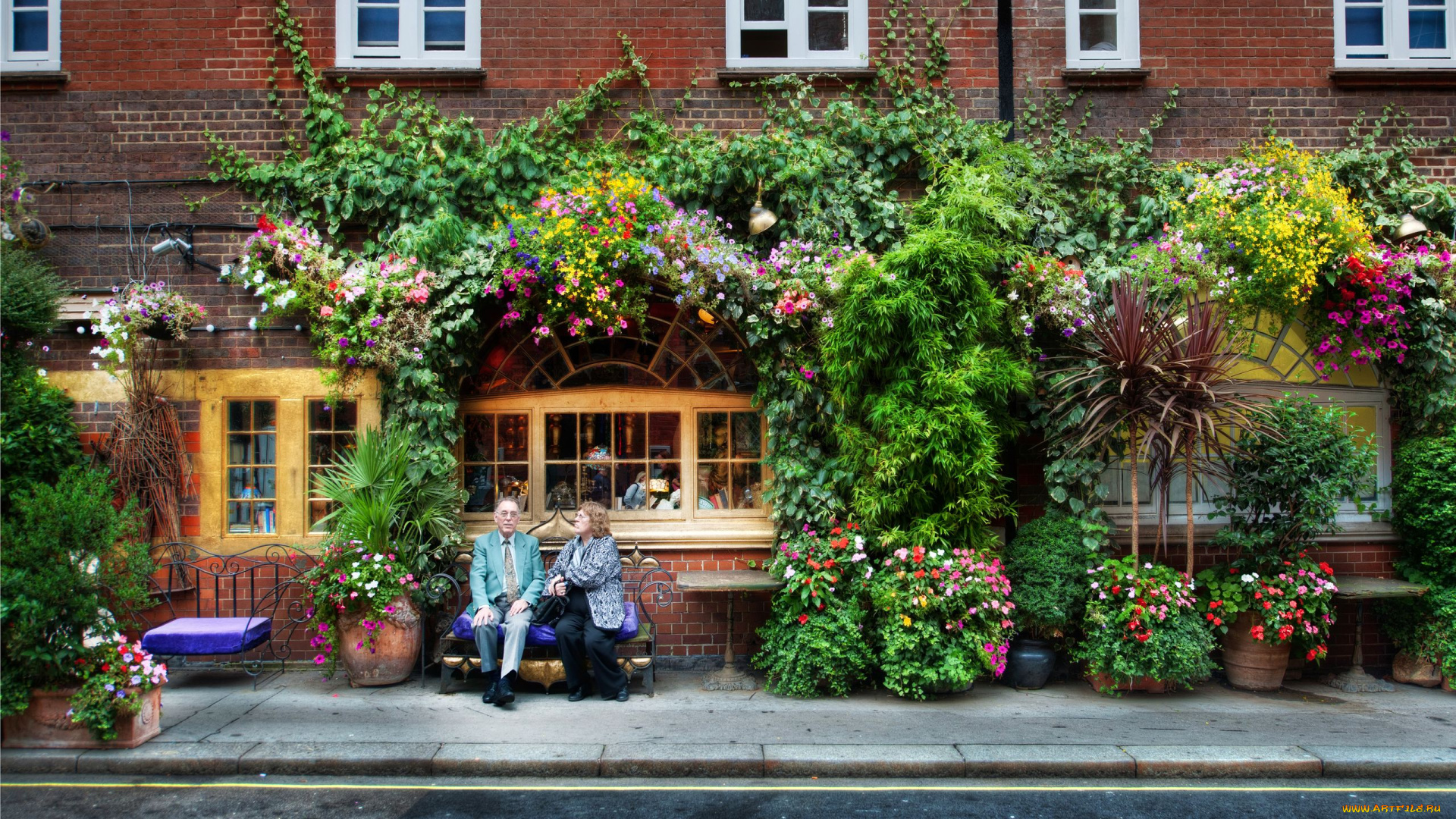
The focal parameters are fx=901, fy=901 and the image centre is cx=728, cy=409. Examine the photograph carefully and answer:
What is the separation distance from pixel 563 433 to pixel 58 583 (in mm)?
3845

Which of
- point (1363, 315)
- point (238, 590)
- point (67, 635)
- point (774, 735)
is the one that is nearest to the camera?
point (67, 635)

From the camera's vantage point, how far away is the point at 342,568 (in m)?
6.93

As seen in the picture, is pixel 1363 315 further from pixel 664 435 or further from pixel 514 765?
pixel 514 765

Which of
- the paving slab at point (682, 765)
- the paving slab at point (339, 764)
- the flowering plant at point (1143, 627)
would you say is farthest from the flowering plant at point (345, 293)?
the flowering plant at point (1143, 627)

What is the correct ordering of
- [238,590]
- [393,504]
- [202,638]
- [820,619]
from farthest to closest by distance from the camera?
1. [238,590]
2. [393,504]
3. [202,638]
4. [820,619]

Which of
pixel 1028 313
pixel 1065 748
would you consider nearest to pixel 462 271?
pixel 1028 313

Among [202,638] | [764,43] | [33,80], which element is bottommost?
[202,638]

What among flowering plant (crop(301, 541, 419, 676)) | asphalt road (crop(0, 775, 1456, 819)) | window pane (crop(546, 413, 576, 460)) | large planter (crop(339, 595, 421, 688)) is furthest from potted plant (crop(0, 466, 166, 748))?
window pane (crop(546, 413, 576, 460))

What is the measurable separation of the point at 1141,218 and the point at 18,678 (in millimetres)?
9045

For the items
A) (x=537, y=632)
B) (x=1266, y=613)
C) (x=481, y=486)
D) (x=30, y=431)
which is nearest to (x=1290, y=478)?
(x=1266, y=613)

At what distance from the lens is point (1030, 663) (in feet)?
23.8

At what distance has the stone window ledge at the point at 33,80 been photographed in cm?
805

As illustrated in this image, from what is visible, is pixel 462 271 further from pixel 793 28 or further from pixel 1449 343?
pixel 1449 343

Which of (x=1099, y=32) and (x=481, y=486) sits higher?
(x=1099, y=32)
